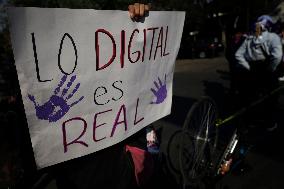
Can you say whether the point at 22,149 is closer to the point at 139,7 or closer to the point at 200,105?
the point at 139,7

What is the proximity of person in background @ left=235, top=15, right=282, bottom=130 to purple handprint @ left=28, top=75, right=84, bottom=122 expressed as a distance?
308 centimetres

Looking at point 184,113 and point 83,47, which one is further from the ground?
point 83,47

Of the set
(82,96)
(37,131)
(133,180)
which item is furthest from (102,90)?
(133,180)

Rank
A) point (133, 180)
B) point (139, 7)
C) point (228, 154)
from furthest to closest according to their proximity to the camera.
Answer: point (228, 154), point (133, 180), point (139, 7)

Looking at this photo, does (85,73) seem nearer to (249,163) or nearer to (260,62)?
(249,163)

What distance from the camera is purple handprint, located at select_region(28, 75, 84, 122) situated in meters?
1.75

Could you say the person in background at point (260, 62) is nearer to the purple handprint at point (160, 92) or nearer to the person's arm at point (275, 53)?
the person's arm at point (275, 53)

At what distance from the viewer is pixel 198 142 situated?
10.9 ft

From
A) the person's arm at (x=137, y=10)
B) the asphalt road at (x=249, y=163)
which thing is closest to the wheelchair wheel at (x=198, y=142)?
the asphalt road at (x=249, y=163)

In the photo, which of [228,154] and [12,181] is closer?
[12,181]

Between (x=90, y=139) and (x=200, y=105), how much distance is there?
1409 mm

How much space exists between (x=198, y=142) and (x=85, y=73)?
171 cm

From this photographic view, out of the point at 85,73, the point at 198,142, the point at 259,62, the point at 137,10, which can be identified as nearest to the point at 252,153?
the point at 259,62

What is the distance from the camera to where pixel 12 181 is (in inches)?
91.8
